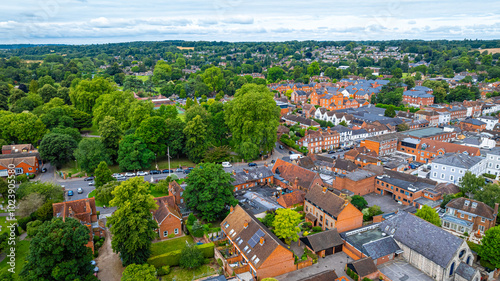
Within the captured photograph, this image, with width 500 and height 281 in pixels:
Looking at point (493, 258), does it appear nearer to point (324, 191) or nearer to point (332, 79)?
point (324, 191)

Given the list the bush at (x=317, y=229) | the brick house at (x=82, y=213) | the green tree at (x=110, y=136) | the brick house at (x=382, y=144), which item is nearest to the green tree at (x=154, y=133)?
the green tree at (x=110, y=136)

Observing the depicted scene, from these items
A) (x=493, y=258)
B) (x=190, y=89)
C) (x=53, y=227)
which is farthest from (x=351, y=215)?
(x=190, y=89)

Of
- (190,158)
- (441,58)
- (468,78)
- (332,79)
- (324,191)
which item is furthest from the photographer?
(441,58)

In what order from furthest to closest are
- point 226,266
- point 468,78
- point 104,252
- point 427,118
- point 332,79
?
point 332,79 → point 468,78 → point 427,118 → point 104,252 → point 226,266

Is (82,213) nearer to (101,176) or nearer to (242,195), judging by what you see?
(101,176)

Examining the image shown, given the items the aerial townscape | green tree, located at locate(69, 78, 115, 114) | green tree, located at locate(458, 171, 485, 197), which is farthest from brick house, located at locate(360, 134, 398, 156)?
green tree, located at locate(69, 78, 115, 114)

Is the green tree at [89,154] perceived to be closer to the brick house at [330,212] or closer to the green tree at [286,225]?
the green tree at [286,225]
